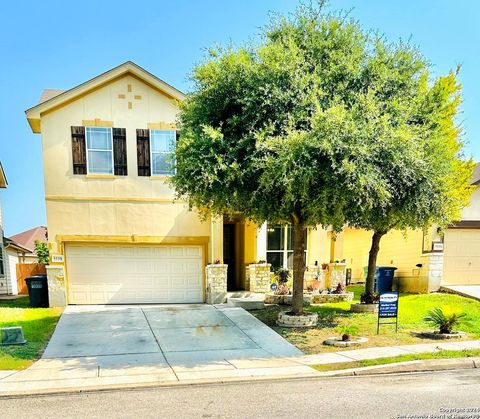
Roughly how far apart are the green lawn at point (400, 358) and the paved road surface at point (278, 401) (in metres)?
0.56

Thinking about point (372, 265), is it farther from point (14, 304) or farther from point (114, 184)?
point (14, 304)

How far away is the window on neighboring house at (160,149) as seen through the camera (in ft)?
44.1

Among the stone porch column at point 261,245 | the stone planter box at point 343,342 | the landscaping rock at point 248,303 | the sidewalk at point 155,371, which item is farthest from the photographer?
the stone porch column at point 261,245

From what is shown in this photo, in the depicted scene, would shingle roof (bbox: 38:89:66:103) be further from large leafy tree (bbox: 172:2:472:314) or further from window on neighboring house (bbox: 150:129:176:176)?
large leafy tree (bbox: 172:2:472:314)

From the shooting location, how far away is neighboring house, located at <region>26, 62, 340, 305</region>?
1285 centimetres

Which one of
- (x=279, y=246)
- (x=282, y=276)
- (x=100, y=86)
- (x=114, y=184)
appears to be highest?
(x=100, y=86)

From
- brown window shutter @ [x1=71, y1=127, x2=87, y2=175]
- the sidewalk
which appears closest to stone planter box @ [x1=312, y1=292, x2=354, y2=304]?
the sidewalk

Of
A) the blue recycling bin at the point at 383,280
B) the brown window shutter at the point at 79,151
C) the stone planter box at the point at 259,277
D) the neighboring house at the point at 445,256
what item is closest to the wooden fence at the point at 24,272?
the brown window shutter at the point at 79,151

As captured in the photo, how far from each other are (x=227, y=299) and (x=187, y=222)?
11.2ft

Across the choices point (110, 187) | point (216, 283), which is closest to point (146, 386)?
point (216, 283)

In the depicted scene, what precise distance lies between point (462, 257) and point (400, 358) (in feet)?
33.8

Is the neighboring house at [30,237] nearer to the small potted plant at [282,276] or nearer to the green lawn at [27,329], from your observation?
the green lawn at [27,329]

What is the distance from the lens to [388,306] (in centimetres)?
905

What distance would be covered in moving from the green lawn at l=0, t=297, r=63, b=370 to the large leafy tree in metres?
5.26
